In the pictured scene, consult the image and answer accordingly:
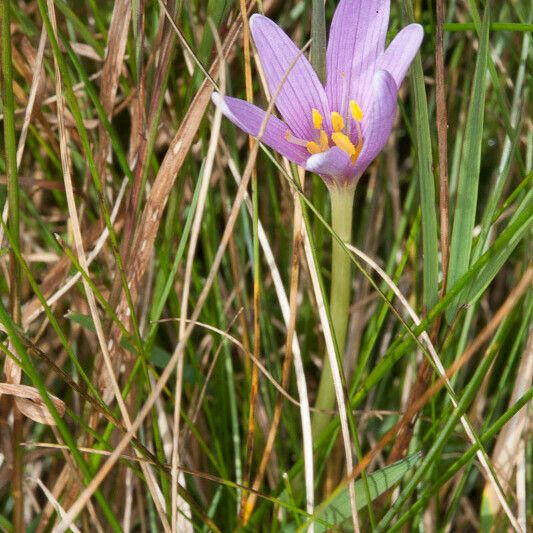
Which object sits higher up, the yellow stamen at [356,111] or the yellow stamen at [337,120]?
the yellow stamen at [356,111]

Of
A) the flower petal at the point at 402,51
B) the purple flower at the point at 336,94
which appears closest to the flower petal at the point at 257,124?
the purple flower at the point at 336,94

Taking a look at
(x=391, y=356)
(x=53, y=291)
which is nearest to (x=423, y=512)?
(x=391, y=356)

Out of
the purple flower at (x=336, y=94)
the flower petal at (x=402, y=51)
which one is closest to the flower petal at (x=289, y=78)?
the purple flower at (x=336, y=94)

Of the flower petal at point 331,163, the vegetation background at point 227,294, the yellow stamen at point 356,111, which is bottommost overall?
the vegetation background at point 227,294

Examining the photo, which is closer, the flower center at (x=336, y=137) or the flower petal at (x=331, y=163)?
the flower petal at (x=331, y=163)

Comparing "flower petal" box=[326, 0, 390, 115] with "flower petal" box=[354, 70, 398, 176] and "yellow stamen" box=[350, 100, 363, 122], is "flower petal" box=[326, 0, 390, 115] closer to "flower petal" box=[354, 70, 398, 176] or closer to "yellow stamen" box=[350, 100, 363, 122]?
"yellow stamen" box=[350, 100, 363, 122]

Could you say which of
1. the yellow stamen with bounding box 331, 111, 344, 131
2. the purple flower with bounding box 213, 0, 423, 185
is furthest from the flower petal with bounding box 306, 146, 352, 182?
the yellow stamen with bounding box 331, 111, 344, 131

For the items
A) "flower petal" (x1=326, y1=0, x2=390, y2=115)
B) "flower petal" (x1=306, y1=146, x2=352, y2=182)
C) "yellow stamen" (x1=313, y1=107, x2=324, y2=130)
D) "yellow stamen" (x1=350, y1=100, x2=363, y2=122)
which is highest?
"flower petal" (x1=326, y1=0, x2=390, y2=115)

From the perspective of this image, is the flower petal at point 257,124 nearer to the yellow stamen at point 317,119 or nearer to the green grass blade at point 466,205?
the yellow stamen at point 317,119
